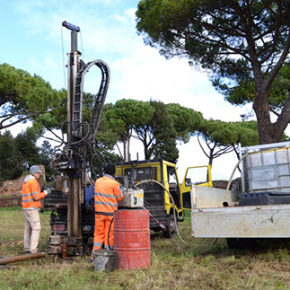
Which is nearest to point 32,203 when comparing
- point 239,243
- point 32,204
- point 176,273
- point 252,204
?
point 32,204

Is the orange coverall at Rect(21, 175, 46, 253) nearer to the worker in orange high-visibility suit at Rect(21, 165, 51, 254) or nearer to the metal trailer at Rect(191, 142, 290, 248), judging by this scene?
the worker in orange high-visibility suit at Rect(21, 165, 51, 254)

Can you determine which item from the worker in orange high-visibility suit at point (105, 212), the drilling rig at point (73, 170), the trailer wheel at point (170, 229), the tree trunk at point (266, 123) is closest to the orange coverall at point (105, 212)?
the worker in orange high-visibility suit at point (105, 212)

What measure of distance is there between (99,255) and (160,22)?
1062 centimetres

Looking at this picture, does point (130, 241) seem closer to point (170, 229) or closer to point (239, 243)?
point (239, 243)

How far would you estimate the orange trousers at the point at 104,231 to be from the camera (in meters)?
5.88

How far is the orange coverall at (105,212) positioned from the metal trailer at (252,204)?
47.9 inches

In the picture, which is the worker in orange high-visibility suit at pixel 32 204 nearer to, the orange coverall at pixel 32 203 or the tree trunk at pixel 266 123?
the orange coverall at pixel 32 203

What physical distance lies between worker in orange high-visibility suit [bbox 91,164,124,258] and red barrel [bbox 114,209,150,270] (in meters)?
0.40

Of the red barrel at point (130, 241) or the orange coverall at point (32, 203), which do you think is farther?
the orange coverall at point (32, 203)

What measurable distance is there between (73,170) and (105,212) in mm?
1456

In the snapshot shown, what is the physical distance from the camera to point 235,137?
33.8 meters

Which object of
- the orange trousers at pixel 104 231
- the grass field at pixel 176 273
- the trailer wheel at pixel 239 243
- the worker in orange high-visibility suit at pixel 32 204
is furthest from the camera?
the worker in orange high-visibility suit at pixel 32 204

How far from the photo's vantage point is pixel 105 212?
19.4 ft

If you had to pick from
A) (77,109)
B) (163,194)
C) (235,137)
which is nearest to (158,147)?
(235,137)
